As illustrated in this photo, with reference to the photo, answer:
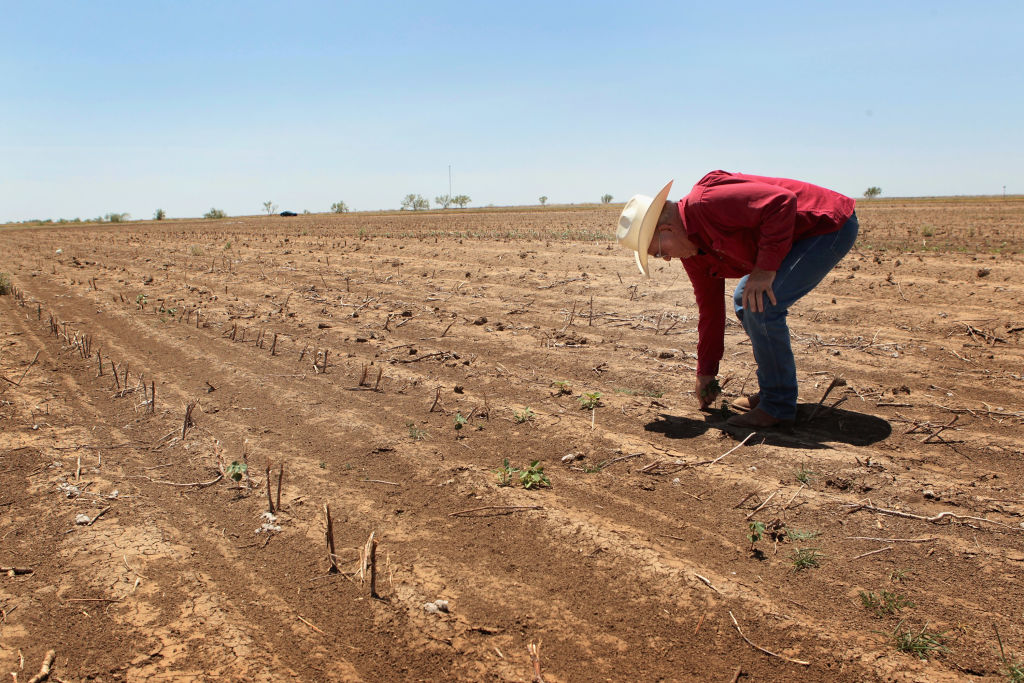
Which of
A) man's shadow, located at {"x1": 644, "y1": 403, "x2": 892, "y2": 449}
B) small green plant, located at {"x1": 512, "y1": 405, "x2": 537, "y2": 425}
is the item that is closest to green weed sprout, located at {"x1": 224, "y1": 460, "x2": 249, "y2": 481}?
small green plant, located at {"x1": 512, "y1": 405, "x2": 537, "y2": 425}

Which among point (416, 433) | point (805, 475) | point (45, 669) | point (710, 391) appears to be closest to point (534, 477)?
point (416, 433)

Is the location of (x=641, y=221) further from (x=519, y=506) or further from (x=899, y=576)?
(x=899, y=576)

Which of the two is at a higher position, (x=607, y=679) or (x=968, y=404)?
(x=968, y=404)

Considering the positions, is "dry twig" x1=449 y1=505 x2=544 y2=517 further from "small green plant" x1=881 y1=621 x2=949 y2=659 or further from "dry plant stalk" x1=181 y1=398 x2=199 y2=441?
"dry plant stalk" x1=181 y1=398 x2=199 y2=441

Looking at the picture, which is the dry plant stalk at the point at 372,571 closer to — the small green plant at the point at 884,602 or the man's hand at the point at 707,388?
the small green plant at the point at 884,602

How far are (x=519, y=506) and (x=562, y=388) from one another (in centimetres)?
168

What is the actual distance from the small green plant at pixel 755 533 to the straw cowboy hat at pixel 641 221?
1.53 metres

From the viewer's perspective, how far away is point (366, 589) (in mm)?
2637

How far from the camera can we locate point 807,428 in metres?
4.03

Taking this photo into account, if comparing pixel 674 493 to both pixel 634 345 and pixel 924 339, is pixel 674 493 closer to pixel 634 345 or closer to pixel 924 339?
pixel 634 345

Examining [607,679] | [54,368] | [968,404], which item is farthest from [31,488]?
[968,404]

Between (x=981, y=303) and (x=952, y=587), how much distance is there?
4972 millimetres

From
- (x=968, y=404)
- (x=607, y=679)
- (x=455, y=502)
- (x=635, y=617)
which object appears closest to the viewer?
(x=607, y=679)

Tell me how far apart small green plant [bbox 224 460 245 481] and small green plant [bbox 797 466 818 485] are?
9.45 ft
